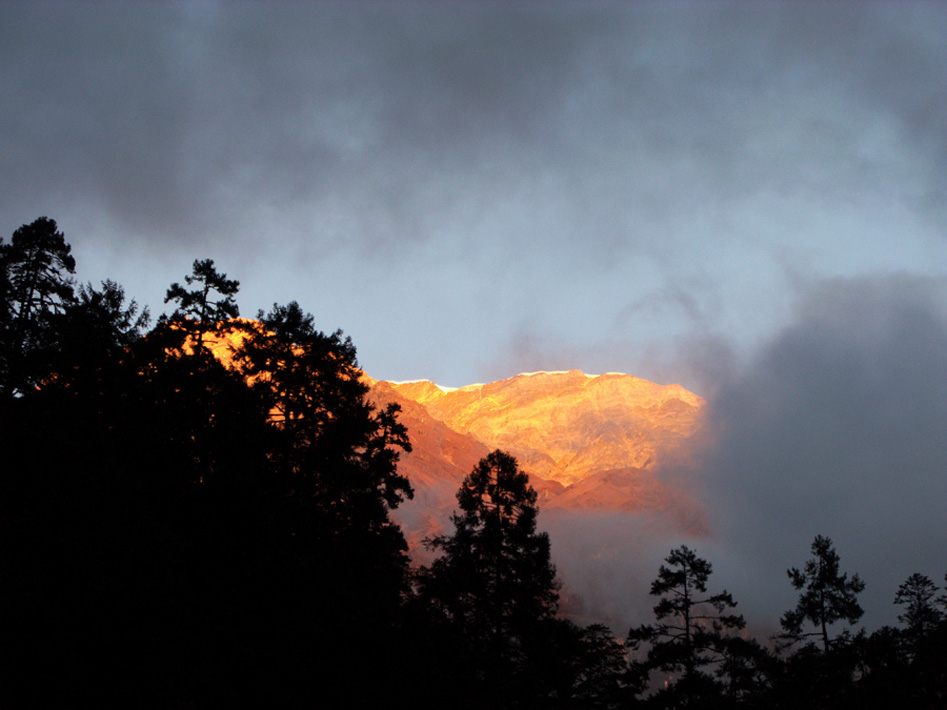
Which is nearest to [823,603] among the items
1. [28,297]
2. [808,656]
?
[808,656]

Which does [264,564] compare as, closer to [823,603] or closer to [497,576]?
[497,576]

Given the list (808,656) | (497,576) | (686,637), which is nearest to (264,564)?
(497,576)

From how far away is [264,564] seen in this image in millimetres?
16672

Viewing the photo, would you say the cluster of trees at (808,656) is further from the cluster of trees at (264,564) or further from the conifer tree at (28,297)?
the conifer tree at (28,297)

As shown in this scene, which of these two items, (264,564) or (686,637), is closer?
(264,564)

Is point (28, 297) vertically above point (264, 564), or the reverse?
point (28, 297)

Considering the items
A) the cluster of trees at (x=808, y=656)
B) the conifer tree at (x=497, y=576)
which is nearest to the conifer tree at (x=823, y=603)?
the cluster of trees at (x=808, y=656)

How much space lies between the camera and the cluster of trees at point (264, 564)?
1345 cm

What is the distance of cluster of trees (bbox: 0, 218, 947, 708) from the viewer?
44.1 ft

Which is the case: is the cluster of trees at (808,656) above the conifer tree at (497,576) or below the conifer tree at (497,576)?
below

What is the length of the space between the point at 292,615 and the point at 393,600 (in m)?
4.80

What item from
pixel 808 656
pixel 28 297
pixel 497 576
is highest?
pixel 28 297

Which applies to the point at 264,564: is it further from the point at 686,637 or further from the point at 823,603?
the point at 823,603

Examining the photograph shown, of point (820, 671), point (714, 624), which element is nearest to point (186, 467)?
point (714, 624)
